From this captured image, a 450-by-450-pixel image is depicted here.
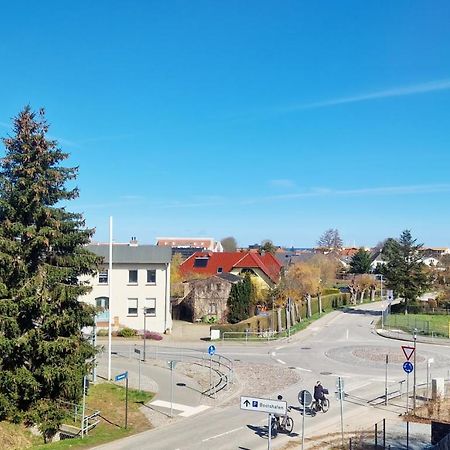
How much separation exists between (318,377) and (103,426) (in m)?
12.7

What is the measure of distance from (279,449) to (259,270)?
156 ft

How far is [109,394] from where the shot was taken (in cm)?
2612

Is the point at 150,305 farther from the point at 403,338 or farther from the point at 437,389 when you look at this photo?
the point at 437,389

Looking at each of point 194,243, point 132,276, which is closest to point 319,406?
point 132,276

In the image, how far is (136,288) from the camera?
156ft

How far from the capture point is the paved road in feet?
64.3

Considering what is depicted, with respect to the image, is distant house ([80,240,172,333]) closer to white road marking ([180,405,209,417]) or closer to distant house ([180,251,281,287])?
distant house ([180,251,281,287])

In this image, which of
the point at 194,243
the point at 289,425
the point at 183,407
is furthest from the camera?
the point at 194,243

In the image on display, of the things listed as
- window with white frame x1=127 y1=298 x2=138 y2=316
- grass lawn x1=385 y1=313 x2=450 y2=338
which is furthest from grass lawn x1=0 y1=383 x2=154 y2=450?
grass lawn x1=385 y1=313 x2=450 y2=338

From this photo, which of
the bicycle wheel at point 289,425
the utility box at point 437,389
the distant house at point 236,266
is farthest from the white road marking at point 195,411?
the distant house at point 236,266

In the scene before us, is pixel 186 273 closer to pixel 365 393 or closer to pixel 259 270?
pixel 259 270

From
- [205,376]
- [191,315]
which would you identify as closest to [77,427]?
[205,376]

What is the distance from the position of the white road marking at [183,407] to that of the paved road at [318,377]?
0.46m

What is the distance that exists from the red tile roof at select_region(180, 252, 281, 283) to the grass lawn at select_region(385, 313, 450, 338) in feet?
50.1
